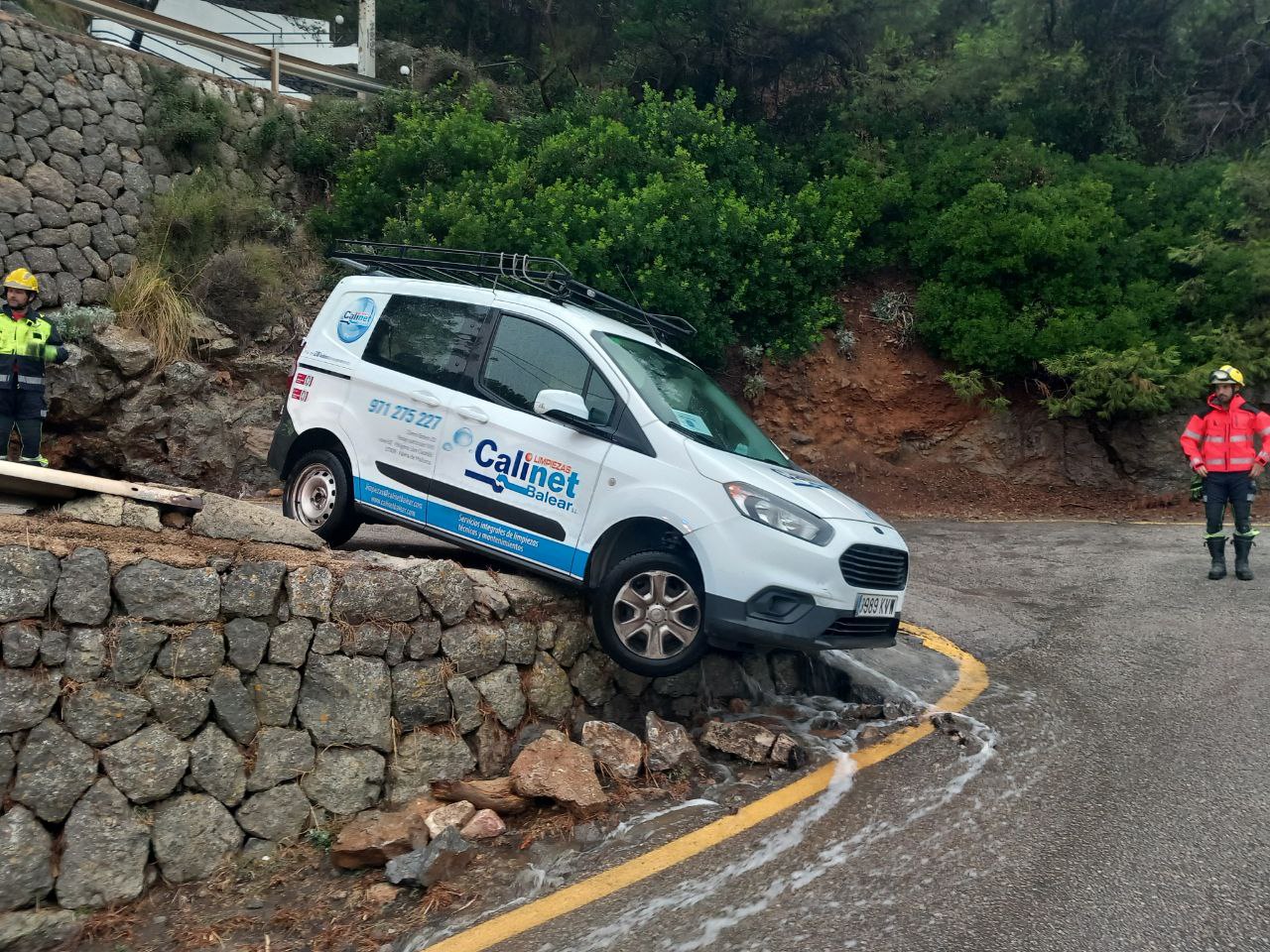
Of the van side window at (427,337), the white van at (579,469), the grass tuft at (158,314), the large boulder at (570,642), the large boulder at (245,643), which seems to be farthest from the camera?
the grass tuft at (158,314)

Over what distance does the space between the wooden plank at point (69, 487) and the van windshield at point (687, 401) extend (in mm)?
2525

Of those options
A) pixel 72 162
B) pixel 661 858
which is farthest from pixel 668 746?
pixel 72 162

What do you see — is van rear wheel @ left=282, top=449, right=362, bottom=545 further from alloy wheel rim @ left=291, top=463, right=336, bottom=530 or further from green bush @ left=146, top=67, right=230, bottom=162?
green bush @ left=146, top=67, right=230, bottom=162

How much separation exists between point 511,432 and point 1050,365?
10.3 m

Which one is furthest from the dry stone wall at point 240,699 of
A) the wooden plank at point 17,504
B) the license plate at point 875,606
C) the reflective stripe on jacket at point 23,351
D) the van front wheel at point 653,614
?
the reflective stripe on jacket at point 23,351

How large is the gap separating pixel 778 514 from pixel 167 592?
9.82 feet

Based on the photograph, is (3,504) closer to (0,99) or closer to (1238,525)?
(1238,525)

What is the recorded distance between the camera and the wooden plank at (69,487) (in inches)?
191

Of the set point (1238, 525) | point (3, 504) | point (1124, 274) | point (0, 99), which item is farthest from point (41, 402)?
point (1124, 274)

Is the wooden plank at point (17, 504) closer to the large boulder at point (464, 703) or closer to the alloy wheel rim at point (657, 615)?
the large boulder at point (464, 703)

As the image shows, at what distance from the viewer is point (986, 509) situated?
47.1 feet

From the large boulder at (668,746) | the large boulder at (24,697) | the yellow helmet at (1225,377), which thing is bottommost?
the large boulder at (668,746)

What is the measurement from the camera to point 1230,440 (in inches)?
384

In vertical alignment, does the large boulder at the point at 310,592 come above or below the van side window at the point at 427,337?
below
